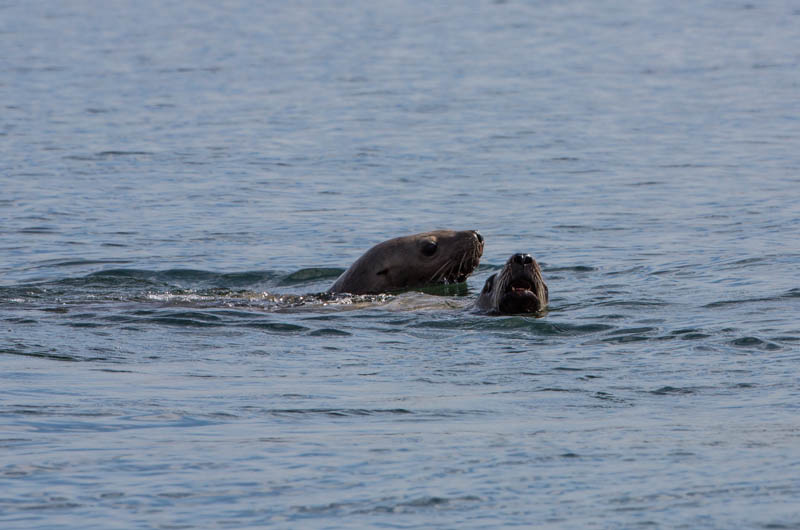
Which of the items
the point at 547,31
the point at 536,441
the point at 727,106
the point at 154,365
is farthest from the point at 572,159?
the point at 547,31

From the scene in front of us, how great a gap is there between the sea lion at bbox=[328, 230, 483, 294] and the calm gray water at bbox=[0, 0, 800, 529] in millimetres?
235

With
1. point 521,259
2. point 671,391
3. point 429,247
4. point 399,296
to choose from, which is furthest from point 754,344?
point 429,247

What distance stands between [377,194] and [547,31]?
18477mm

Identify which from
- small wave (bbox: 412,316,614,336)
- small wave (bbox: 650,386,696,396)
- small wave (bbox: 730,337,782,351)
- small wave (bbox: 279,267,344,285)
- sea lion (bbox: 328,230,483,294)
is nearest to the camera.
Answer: small wave (bbox: 650,386,696,396)

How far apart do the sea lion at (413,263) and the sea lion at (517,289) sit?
1.44m

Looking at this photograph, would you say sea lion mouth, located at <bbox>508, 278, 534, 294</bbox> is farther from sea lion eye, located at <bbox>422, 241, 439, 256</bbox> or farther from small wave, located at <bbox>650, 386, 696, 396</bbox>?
small wave, located at <bbox>650, 386, 696, 396</bbox>

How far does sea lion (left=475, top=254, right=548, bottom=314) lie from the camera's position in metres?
11.0

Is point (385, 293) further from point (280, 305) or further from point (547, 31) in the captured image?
point (547, 31)

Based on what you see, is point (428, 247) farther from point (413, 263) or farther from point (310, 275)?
point (310, 275)

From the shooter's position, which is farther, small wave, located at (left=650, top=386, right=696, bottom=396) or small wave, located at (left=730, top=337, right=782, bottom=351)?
small wave, located at (left=730, top=337, right=782, bottom=351)

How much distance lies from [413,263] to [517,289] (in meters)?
1.78

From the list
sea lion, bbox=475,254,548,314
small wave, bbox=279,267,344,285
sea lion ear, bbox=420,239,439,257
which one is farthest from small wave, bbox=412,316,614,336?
small wave, bbox=279,267,344,285

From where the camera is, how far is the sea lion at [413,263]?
12508 millimetres

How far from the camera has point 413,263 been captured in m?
12.6
